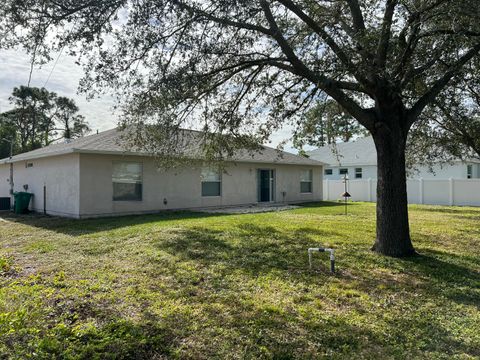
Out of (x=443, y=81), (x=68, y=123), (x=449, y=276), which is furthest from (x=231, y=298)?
(x=68, y=123)

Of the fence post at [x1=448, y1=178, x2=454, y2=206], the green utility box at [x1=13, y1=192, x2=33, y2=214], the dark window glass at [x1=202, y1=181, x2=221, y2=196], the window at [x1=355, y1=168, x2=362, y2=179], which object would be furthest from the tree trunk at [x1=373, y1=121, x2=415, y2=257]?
the window at [x1=355, y1=168, x2=362, y2=179]

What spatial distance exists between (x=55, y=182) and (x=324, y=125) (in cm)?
1046

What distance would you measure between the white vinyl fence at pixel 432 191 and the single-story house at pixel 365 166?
0.91 metres

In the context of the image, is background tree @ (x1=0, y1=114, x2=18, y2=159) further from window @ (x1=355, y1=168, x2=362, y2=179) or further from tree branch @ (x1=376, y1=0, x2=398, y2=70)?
tree branch @ (x1=376, y1=0, x2=398, y2=70)

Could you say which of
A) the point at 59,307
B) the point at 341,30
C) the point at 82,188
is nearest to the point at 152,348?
the point at 59,307

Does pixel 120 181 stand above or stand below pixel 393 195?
above

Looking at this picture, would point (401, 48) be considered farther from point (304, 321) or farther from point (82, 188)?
point (82, 188)

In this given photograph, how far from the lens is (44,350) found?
10.9ft

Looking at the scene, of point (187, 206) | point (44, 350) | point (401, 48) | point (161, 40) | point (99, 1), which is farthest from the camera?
point (187, 206)

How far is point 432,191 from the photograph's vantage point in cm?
2217

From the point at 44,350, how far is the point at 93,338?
45 cm

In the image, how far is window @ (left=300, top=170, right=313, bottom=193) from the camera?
866 inches

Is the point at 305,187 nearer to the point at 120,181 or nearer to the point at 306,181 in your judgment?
the point at 306,181

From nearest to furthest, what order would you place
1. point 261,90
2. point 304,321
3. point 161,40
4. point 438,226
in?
1. point 304,321
2. point 161,40
3. point 261,90
4. point 438,226
